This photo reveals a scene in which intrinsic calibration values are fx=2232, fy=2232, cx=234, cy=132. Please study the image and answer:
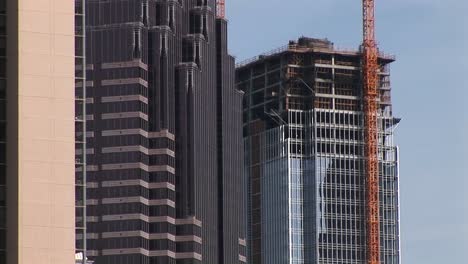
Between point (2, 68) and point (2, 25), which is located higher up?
point (2, 25)

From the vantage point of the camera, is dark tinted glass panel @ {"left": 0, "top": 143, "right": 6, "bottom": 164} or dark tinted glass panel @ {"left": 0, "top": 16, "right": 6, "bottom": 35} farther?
dark tinted glass panel @ {"left": 0, "top": 16, "right": 6, "bottom": 35}

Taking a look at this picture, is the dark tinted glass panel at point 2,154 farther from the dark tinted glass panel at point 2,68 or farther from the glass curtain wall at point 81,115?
the glass curtain wall at point 81,115

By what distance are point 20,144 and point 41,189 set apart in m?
3.26

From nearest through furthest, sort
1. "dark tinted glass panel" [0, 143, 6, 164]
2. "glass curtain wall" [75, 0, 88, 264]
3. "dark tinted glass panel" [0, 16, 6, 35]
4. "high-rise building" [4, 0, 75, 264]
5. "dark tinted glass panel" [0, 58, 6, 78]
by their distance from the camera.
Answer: "high-rise building" [4, 0, 75, 264], "dark tinted glass panel" [0, 143, 6, 164], "dark tinted glass panel" [0, 58, 6, 78], "dark tinted glass panel" [0, 16, 6, 35], "glass curtain wall" [75, 0, 88, 264]

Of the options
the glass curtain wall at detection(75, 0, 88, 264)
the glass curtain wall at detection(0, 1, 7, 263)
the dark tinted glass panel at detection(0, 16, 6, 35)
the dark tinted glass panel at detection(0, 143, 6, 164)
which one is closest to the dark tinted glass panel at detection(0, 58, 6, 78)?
the glass curtain wall at detection(0, 1, 7, 263)

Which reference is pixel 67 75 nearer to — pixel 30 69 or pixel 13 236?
pixel 30 69

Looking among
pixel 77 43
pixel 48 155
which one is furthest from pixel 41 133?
pixel 77 43

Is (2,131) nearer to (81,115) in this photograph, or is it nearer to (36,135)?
(36,135)

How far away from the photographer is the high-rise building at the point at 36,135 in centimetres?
14488

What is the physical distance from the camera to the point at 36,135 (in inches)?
5758

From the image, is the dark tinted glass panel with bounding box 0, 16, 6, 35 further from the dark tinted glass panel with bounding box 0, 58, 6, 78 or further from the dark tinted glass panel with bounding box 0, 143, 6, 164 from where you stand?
the dark tinted glass panel with bounding box 0, 143, 6, 164

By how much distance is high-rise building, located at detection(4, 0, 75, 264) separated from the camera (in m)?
145

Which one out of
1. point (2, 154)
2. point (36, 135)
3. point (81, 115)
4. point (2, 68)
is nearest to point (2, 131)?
point (2, 154)

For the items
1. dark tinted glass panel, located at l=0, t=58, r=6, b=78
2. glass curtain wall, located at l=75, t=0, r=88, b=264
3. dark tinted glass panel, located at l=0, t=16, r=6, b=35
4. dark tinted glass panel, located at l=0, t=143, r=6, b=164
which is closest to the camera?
dark tinted glass panel, located at l=0, t=143, r=6, b=164
